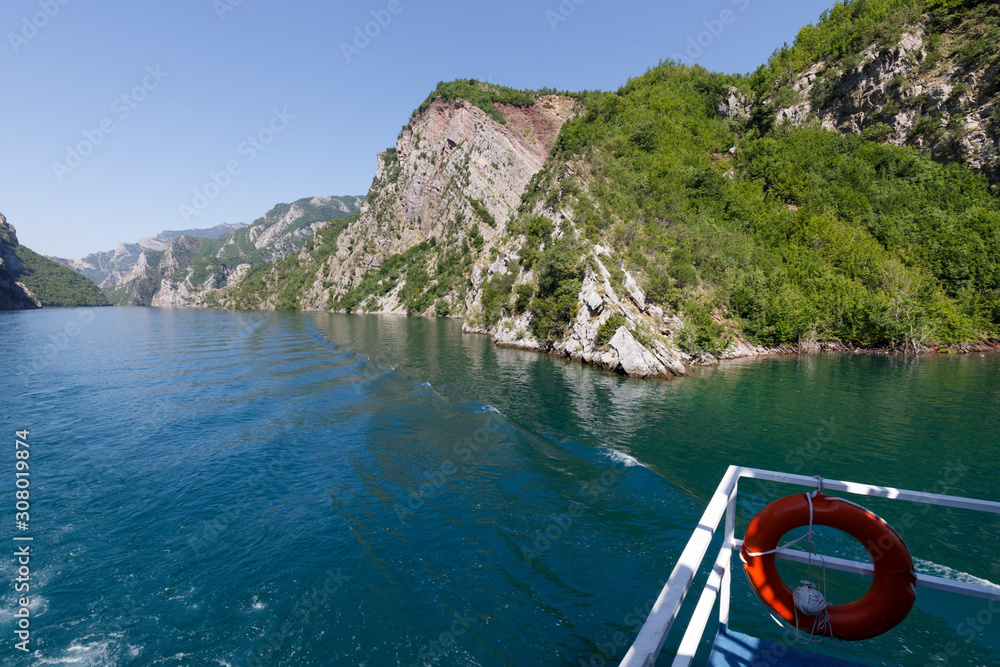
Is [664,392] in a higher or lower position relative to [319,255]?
lower

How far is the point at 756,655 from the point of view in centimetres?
522

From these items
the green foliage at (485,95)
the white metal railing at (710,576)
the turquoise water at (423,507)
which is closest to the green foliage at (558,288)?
the turquoise water at (423,507)

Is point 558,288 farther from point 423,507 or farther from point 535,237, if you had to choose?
point 423,507

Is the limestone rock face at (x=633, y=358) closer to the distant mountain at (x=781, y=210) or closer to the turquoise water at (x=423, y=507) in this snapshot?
the distant mountain at (x=781, y=210)

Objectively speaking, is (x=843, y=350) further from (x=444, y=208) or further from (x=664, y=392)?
(x=444, y=208)

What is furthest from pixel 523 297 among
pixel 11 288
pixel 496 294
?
pixel 11 288

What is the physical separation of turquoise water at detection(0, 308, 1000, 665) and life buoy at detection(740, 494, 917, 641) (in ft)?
13.1

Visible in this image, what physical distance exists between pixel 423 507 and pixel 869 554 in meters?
11.0

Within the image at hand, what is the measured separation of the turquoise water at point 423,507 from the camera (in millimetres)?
8016

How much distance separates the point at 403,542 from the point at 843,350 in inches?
2126

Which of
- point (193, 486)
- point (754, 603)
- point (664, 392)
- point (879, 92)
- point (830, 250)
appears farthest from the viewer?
point (879, 92)

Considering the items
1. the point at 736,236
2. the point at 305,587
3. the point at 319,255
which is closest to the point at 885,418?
the point at 305,587

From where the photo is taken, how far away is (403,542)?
10984 mm

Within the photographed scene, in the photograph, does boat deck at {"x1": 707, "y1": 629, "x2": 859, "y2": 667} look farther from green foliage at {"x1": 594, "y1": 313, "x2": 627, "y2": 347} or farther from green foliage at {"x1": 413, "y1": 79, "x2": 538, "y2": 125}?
green foliage at {"x1": 413, "y1": 79, "x2": 538, "y2": 125}
